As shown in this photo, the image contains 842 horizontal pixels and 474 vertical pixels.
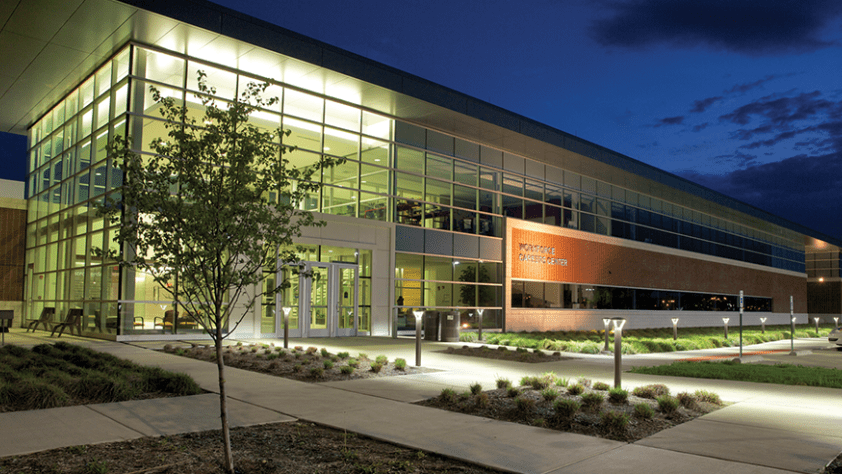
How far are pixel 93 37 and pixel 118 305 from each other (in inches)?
315

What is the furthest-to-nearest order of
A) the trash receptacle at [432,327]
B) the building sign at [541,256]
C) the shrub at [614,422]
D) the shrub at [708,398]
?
the building sign at [541,256]
the trash receptacle at [432,327]
the shrub at [708,398]
the shrub at [614,422]

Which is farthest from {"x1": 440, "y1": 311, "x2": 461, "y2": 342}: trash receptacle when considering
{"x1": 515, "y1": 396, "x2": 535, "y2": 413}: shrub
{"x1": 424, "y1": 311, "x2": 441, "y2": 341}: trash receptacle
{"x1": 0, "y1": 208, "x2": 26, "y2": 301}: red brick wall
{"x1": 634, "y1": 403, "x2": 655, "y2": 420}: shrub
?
{"x1": 0, "y1": 208, "x2": 26, "y2": 301}: red brick wall

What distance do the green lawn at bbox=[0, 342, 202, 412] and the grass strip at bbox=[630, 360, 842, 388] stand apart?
32.1 ft

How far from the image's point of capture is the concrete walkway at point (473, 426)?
19.3ft

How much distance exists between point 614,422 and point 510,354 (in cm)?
931

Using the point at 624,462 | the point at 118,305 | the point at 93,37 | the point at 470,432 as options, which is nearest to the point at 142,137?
the point at 93,37

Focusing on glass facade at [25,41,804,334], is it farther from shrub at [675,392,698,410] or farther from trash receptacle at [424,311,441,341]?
shrub at [675,392,698,410]

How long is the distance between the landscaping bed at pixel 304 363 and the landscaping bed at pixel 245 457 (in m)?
4.63

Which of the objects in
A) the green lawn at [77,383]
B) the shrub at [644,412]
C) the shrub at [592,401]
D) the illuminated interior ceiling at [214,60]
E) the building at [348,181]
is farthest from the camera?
the building at [348,181]

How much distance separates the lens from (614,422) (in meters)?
7.15

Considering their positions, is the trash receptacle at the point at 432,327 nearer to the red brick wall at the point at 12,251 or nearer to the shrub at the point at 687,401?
the shrub at the point at 687,401

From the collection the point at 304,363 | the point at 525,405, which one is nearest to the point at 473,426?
the point at 525,405

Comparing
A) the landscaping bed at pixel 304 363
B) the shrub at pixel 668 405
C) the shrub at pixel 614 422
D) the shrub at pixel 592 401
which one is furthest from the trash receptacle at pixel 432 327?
the shrub at pixel 614 422

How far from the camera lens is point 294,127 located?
74.6 feet
